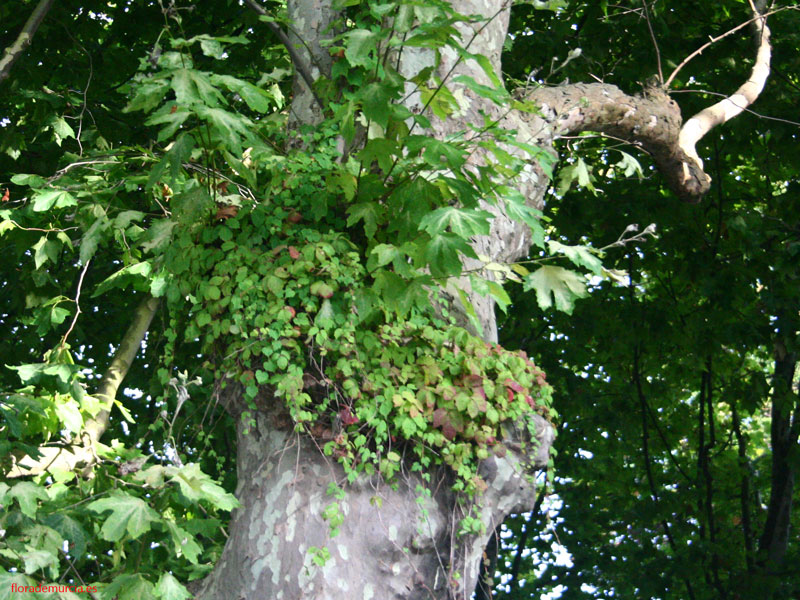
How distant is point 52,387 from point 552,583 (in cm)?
721

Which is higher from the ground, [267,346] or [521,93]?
[521,93]

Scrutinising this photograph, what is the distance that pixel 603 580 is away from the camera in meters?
9.55

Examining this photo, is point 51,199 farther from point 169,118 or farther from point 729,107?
point 729,107

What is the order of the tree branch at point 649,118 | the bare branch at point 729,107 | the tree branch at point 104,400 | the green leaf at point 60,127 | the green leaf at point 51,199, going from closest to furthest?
the green leaf at point 51,199
the tree branch at point 649,118
the tree branch at point 104,400
the bare branch at point 729,107
the green leaf at point 60,127

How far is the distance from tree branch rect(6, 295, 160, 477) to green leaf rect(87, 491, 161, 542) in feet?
5.18

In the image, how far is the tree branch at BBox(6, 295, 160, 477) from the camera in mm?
4562

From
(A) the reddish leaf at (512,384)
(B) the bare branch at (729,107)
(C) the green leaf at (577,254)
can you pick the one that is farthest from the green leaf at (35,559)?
(B) the bare branch at (729,107)

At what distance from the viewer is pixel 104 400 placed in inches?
202

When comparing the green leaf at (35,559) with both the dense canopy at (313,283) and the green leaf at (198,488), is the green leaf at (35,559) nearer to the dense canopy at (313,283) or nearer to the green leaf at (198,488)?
the dense canopy at (313,283)

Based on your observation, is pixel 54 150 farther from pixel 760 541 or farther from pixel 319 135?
pixel 760 541

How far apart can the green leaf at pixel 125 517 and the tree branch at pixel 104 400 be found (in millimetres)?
1578

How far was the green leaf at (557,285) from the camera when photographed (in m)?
3.15

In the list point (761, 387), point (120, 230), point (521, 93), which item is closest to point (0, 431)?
point (120, 230)

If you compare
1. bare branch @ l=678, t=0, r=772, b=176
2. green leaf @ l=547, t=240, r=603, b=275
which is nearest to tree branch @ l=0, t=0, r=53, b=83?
green leaf @ l=547, t=240, r=603, b=275
